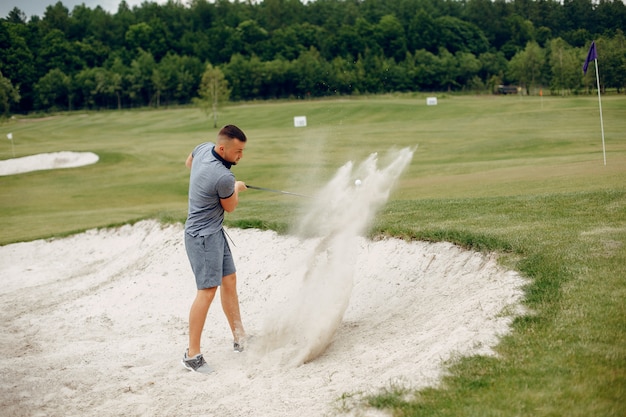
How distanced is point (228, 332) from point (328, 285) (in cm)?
193

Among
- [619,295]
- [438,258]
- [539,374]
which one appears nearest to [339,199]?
[438,258]

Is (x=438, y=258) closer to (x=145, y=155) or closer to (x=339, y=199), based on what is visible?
(x=339, y=199)

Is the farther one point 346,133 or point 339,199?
point 346,133

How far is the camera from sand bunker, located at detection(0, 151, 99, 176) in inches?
1510

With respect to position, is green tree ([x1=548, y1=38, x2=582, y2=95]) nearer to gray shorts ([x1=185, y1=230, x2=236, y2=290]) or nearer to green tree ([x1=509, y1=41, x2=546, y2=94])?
green tree ([x1=509, y1=41, x2=546, y2=94])

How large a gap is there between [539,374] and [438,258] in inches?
173

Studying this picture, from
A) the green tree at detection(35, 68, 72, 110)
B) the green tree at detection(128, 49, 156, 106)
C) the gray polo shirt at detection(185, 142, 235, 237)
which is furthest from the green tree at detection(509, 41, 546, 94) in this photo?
the gray polo shirt at detection(185, 142, 235, 237)

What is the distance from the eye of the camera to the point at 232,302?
29.6 feet

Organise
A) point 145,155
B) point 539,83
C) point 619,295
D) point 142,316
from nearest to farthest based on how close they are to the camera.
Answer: point 619,295 < point 142,316 < point 145,155 < point 539,83

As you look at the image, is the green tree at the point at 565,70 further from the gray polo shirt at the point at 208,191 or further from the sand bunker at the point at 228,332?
the gray polo shirt at the point at 208,191

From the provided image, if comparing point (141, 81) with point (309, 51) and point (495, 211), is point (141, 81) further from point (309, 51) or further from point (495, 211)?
point (495, 211)

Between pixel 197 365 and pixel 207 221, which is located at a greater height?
pixel 207 221

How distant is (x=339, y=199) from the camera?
995 centimetres

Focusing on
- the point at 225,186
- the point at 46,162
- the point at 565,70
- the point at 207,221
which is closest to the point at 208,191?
the point at 225,186
